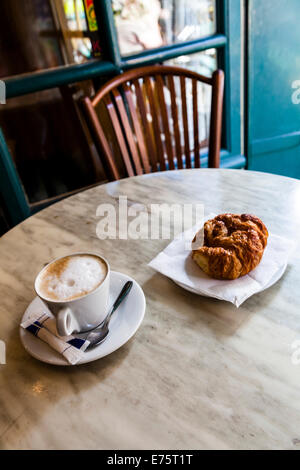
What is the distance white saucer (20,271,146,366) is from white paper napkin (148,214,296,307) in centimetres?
Answer: 8

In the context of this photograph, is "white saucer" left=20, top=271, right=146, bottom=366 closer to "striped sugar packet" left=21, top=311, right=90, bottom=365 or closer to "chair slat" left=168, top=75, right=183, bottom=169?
"striped sugar packet" left=21, top=311, right=90, bottom=365

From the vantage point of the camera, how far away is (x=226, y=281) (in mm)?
634

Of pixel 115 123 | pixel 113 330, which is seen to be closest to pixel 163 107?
pixel 115 123

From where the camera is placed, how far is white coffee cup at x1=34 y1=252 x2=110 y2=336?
1.69 ft

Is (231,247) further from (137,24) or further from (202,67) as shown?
(202,67)

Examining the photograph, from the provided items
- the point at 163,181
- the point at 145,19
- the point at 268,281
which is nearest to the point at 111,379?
the point at 268,281

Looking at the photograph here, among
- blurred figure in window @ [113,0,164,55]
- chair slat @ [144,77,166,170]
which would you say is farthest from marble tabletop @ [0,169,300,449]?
blurred figure in window @ [113,0,164,55]

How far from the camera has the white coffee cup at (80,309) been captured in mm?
516

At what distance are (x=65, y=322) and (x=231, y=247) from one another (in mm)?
313

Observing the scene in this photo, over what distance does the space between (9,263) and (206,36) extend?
1.55 metres

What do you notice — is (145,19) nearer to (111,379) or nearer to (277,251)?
(277,251)

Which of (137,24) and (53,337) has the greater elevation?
(137,24)

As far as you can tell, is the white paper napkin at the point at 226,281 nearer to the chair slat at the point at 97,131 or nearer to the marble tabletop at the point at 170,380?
the marble tabletop at the point at 170,380

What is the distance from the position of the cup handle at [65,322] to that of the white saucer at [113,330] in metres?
0.05
